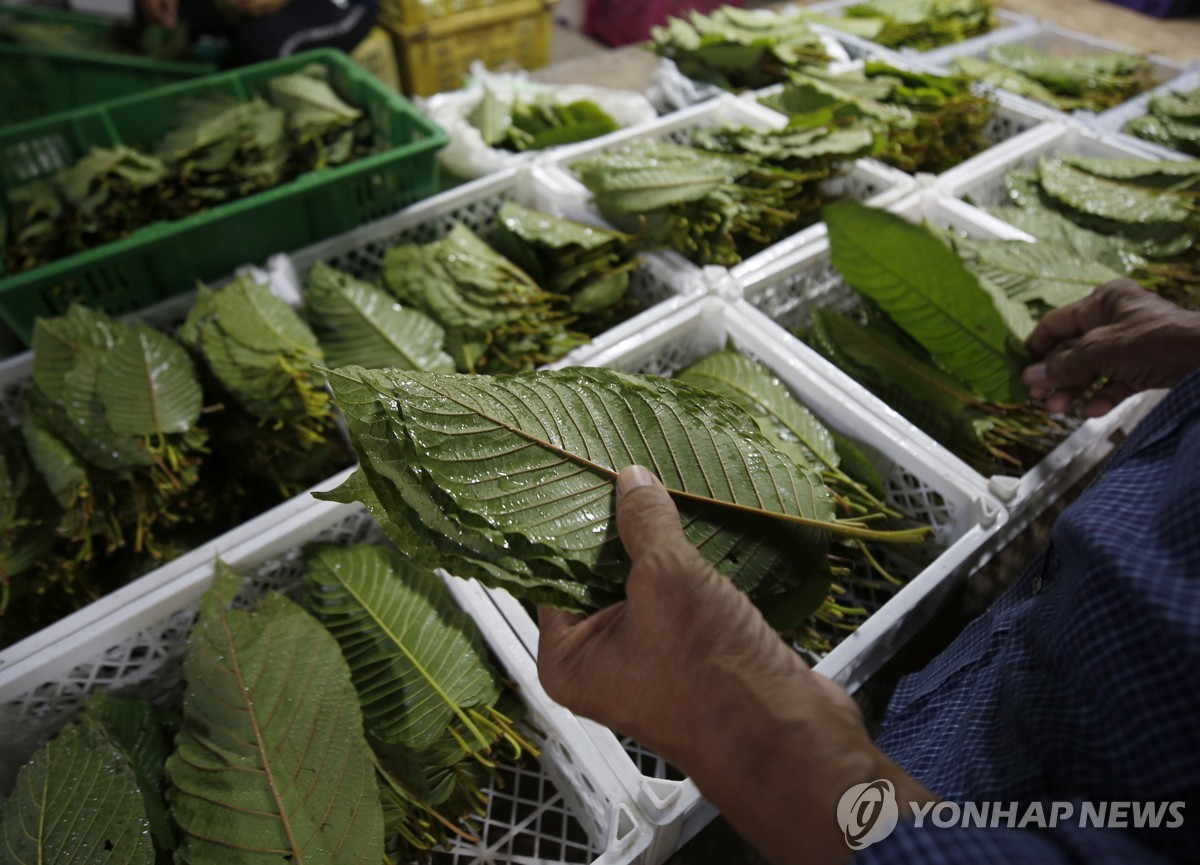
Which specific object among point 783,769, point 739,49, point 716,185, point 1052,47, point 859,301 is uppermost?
point 739,49

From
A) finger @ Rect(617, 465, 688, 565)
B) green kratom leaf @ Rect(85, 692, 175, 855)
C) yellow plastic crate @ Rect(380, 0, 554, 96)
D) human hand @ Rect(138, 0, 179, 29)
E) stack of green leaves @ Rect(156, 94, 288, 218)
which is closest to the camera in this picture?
finger @ Rect(617, 465, 688, 565)

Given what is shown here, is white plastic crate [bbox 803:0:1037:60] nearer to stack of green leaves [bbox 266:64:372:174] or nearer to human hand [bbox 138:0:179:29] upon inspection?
stack of green leaves [bbox 266:64:372:174]

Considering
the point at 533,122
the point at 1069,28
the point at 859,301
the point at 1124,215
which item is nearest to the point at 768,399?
the point at 859,301

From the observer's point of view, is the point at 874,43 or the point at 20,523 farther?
the point at 874,43

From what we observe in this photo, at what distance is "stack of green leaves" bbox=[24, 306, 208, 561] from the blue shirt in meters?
1.21

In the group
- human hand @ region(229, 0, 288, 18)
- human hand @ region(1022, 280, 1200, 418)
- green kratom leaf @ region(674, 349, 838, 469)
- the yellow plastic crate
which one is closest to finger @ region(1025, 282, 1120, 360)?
human hand @ region(1022, 280, 1200, 418)

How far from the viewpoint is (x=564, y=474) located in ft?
2.68

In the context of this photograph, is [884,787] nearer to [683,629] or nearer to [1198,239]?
[683,629]

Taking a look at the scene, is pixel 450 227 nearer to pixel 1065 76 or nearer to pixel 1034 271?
pixel 1034 271

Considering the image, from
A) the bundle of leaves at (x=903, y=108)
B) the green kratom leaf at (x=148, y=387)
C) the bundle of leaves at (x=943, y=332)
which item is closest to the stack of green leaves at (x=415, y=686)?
the green kratom leaf at (x=148, y=387)

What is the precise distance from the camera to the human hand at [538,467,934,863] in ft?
1.86

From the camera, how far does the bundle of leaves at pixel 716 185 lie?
152cm

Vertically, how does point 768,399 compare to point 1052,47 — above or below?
below

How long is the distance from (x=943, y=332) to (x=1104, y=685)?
90 cm
